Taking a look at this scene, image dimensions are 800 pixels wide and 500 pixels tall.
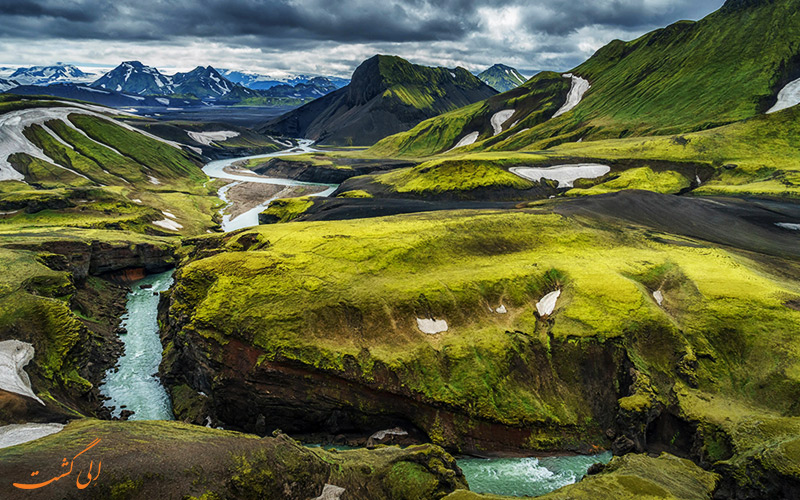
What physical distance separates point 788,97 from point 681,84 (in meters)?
32.8

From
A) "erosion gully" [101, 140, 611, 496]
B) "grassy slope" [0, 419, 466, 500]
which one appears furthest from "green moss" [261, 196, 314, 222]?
"grassy slope" [0, 419, 466, 500]

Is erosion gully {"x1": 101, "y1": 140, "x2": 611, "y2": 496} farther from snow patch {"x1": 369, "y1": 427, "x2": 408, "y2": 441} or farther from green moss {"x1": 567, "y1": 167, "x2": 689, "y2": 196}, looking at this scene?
green moss {"x1": 567, "y1": 167, "x2": 689, "y2": 196}

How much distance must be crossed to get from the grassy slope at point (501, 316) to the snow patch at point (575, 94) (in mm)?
147007

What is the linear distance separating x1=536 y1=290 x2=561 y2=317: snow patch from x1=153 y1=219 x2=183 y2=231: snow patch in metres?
84.6

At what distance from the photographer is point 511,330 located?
129 ft

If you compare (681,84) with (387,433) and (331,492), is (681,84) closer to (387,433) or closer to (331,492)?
(387,433)

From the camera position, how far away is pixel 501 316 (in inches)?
1620

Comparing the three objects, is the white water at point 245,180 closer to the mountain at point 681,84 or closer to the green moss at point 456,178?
the green moss at point 456,178

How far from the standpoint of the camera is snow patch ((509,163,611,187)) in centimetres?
10076

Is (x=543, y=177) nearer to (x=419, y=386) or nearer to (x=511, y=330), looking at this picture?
(x=511, y=330)

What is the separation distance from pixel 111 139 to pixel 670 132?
629 ft

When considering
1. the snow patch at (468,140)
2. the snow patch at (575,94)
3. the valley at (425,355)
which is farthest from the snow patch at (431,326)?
the snow patch at (468,140)

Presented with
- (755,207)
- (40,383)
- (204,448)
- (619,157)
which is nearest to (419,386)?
(204,448)

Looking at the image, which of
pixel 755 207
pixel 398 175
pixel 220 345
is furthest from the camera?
pixel 398 175
